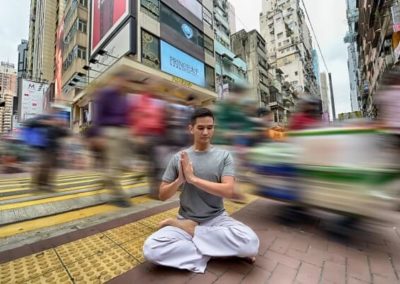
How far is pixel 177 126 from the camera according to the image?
199 inches

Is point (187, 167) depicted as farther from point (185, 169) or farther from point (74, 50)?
point (74, 50)

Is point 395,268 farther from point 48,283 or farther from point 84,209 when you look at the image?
point 84,209

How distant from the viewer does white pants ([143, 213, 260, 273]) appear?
188cm

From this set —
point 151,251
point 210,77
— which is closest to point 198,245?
point 151,251

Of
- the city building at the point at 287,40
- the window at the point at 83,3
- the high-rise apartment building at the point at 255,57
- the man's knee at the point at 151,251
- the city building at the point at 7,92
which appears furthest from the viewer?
the city building at the point at 287,40

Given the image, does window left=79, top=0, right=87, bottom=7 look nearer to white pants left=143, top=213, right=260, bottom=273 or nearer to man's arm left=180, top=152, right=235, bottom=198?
man's arm left=180, top=152, right=235, bottom=198

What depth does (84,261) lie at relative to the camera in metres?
2.04

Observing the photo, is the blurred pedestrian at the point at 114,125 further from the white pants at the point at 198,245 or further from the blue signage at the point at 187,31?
the blue signage at the point at 187,31

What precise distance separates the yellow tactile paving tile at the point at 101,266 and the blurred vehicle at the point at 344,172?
1.99m

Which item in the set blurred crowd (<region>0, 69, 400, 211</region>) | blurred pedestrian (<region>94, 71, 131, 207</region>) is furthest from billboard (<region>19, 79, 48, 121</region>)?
blurred pedestrian (<region>94, 71, 131, 207</region>)

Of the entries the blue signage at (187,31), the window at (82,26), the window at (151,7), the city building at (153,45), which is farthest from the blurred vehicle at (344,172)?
the window at (82,26)

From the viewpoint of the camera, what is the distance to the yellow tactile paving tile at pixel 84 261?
5.94ft

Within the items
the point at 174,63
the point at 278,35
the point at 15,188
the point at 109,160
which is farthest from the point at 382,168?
the point at 278,35

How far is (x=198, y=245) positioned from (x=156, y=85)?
4.05 m
